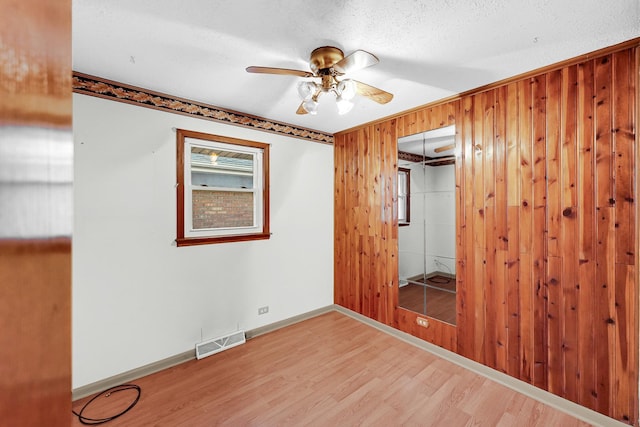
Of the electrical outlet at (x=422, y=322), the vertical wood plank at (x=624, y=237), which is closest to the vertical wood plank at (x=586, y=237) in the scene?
the vertical wood plank at (x=624, y=237)

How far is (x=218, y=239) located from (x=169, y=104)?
133 centimetres

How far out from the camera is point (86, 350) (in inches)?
83.4

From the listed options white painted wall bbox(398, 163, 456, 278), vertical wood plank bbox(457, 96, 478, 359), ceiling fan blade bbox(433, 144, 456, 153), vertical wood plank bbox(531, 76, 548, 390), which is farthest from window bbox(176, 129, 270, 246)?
vertical wood plank bbox(531, 76, 548, 390)

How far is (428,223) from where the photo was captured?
282cm

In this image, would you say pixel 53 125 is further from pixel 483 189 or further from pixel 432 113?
pixel 432 113

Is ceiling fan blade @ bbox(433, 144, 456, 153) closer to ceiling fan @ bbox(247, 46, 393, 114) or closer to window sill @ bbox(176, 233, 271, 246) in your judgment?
ceiling fan @ bbox(247, 46, 393, 114)

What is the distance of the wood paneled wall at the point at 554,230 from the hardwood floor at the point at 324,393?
299 millimetres

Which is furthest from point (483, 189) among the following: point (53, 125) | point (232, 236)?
point (53, 125)

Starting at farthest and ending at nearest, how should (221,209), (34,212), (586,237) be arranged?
(221,209), (586,237), (34,212)

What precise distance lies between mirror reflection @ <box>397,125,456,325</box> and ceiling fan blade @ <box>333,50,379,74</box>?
1373mm

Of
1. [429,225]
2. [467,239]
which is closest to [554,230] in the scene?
[467,239]

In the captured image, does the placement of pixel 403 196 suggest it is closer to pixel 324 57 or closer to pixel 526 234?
pixel 526 234

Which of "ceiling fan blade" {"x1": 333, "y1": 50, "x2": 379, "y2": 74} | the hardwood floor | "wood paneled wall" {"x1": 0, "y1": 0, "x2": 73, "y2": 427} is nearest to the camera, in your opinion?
"wood paneled wall" {"x1": 0, "y1": 0, "x2": 73, "y2": 427}

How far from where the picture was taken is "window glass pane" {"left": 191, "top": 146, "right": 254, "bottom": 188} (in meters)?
2.73
